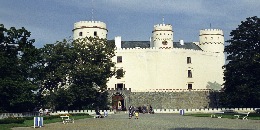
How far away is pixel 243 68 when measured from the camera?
216 ft

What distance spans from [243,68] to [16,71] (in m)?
37.4

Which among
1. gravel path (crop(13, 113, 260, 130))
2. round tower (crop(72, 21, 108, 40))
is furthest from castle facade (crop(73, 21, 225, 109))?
gravel path (crop(13, 113, 260, 130))

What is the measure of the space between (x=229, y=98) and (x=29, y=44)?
3629 centimetres

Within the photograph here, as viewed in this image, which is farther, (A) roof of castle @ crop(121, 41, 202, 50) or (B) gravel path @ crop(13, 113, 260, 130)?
(A) roof of castle @ crop(121, 41, 202, 50)

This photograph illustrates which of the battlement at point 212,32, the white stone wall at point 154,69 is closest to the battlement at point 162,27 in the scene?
the white stone wall at point 154,69

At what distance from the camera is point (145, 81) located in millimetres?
90562

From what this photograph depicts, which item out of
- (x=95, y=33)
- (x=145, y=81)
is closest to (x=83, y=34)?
(x=95, y=33)

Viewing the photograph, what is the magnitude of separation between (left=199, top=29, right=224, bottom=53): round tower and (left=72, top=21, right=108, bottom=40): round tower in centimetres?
2695

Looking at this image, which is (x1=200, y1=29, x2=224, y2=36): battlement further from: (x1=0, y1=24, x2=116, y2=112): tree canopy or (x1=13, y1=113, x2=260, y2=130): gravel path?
(x1=13, y1=113, x2=260, y2=130): gravel path

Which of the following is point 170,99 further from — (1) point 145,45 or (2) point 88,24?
(2) point 88,24

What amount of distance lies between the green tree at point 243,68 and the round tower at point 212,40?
28.4 metres

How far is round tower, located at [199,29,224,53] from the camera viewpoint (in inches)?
3917

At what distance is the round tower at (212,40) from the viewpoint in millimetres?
99500

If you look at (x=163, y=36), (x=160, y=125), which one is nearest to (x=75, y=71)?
(x=163, y=36)
